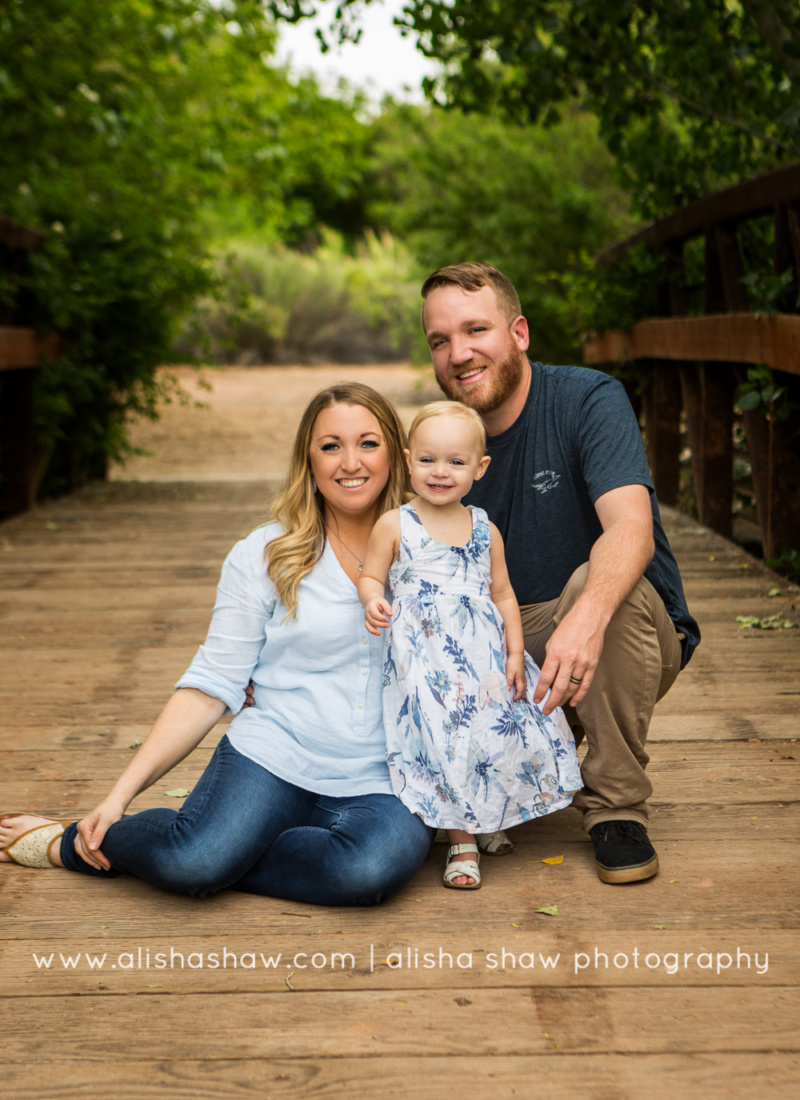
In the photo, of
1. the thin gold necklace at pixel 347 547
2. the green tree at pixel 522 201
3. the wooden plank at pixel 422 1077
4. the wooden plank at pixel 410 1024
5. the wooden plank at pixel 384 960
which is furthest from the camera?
the green tree at pixel 522 201

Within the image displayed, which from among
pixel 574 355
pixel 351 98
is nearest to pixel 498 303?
pixel 574 355

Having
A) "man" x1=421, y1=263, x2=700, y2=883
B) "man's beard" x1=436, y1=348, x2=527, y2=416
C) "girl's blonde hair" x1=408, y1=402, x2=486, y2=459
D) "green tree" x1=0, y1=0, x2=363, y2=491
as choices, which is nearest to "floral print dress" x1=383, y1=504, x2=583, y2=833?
"man" x1=421, y1=263, x2=700, y2=883

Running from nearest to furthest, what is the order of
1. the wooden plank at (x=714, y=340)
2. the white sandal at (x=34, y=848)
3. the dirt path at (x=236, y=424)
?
the white sandal at (x=34, y=848), the wooden plank at (x=714, y=340), the dirt path at (x=236, y=424)

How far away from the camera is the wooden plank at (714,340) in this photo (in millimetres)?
4340

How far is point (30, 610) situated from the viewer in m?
4.97

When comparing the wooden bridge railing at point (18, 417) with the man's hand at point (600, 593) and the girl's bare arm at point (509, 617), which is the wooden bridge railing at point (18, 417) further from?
the man's hand at point (600, 593)

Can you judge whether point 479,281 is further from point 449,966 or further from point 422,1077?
point 422,1077

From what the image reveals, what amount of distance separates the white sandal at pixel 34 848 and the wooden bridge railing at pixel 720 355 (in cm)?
306

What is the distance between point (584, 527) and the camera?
2.80 metres

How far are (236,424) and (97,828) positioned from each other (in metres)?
13.0

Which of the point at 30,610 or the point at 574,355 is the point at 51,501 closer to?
the point at 30,610

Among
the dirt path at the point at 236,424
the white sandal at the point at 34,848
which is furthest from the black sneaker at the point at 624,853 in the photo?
the dirt path at the point at 236,424

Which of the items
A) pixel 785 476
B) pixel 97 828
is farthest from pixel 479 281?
pixel 785 476

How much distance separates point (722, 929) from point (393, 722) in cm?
79
